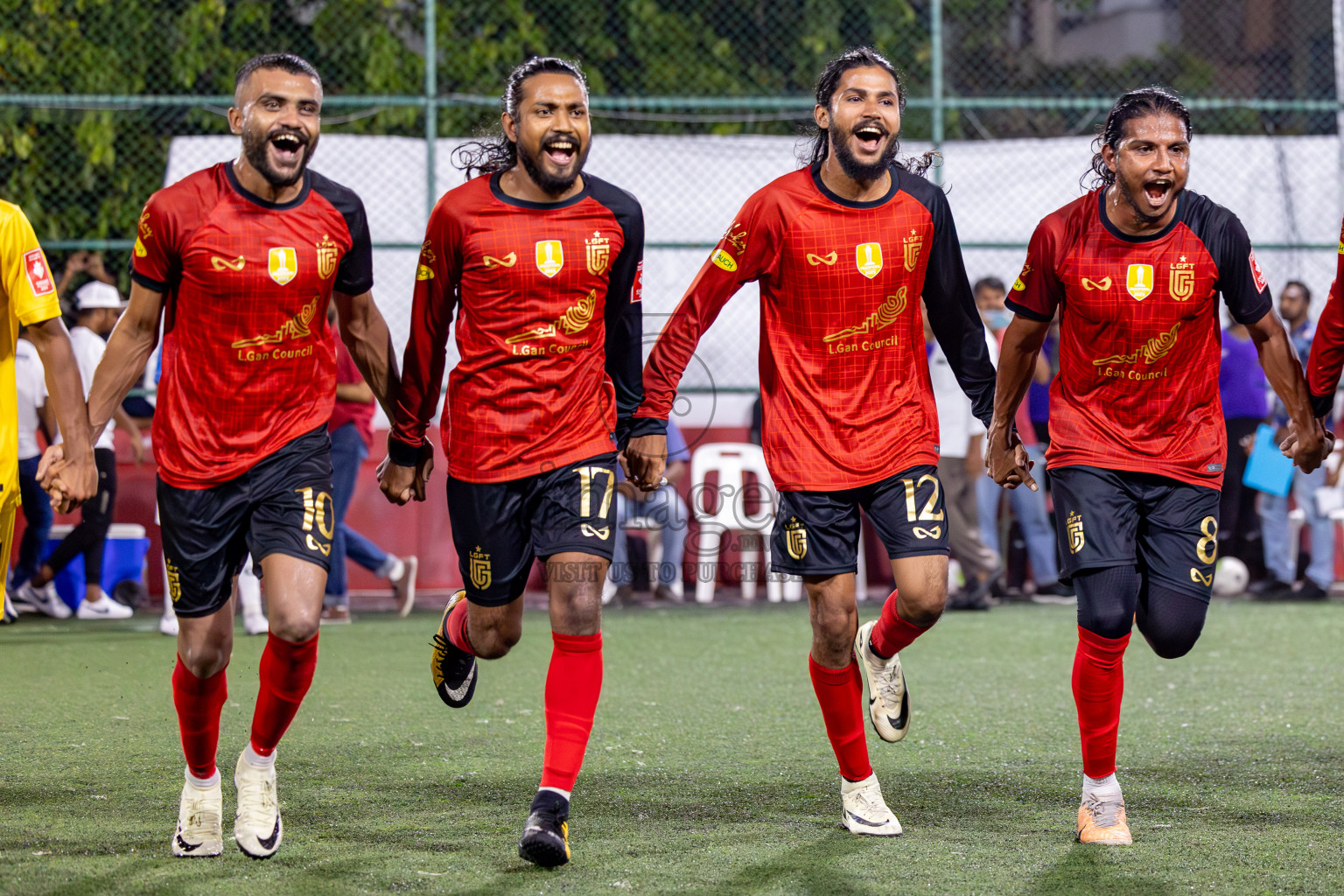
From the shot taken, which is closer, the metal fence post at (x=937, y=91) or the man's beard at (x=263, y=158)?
the man's beard at (x=263, y=158)

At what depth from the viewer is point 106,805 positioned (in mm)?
5082

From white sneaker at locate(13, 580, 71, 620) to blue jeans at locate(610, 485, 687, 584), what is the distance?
12.4 ft

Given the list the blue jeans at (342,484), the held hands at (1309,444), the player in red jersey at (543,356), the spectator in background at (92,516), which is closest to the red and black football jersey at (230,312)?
the player in red jersey at (543,356)

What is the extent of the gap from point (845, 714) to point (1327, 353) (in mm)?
2024

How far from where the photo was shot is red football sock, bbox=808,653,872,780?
4941 mm

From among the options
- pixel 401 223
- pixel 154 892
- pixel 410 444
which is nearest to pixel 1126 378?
pixel 410 444

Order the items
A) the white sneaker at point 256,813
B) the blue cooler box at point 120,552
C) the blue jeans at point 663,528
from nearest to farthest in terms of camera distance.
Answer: the white sneaker at point 256,813 < the blue cooler box at point 120,552 < the blue jeans at point 663,528

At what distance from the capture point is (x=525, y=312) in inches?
185

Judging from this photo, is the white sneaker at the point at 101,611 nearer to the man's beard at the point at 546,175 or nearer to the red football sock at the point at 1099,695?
the man's beard at the point at 546,175

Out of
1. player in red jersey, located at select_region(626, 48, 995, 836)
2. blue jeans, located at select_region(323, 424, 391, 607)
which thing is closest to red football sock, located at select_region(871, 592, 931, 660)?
player in red jersey, located at select_region(626, 48, 995, 836)

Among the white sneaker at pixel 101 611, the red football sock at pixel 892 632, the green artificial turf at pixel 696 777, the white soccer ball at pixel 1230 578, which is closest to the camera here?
the green artificial turf at pixel 696 777

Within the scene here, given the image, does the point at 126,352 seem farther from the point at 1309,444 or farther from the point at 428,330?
the point at 1309,444

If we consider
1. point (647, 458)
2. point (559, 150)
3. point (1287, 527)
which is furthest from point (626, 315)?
point (1287, 527)

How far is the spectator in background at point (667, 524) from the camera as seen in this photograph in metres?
11.4
